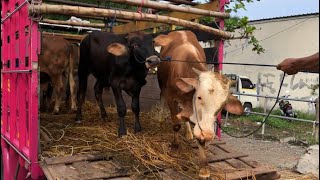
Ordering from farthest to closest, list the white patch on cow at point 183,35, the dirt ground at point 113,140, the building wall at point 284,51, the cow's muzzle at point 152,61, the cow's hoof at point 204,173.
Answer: the building wall at point 284,51 → the white patch on cow at point 183,35 → the cow's muzzle at point 152,61 → the dirt ground at point 113,140 → the cow's hoof at point 204,173

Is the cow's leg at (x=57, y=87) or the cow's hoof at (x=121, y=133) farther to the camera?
the cow's leg at (x=57, y=87)

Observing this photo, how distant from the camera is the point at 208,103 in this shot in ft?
10.7

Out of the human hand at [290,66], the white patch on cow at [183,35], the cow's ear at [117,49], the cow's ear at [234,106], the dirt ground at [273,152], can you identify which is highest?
the white patch on cow at [183,35]

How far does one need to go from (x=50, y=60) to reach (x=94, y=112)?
1.11m

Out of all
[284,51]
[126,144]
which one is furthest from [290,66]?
[284,51]

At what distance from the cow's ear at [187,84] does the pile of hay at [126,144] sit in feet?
2.39

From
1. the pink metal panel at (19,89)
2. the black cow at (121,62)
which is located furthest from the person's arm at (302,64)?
the pink metal panel at (19,89)

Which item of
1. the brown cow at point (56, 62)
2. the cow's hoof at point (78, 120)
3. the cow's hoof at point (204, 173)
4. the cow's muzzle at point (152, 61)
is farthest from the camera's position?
the brown cow at point (56, 62)

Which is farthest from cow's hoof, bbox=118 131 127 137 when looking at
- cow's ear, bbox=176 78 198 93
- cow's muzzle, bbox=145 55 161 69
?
cow's ear, bbox=176 78 198 93

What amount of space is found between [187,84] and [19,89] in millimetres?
1826

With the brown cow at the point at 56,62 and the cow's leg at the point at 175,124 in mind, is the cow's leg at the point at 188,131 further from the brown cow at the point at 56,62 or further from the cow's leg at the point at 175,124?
the brown cow at the point at 56,62

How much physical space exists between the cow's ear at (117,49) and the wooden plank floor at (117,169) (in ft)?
4.46

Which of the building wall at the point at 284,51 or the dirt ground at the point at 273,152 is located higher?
the building wall at the point at 284,51

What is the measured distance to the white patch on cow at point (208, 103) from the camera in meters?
3.19
